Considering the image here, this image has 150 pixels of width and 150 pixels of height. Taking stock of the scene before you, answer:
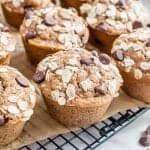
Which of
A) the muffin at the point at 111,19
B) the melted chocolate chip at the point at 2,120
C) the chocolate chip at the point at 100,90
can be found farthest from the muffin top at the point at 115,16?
the melted chocolate chip at the point at 2,120

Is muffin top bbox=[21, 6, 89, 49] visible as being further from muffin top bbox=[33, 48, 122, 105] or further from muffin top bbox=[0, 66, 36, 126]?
muffin top bbox=[0, 66, 36, 126]

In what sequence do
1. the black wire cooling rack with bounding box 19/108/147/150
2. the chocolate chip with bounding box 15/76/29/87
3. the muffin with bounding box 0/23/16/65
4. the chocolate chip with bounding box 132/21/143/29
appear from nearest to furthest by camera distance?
the chocolate chip with bounding box 15/76/29/87 → the black wire cooling rack with bounding box 19/108/147/150 → the muffin with bounding box 0/23/16/65 → the chocolate chip with bounding box 132/21/143/29

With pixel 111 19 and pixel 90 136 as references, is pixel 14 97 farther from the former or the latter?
pixel 111 19

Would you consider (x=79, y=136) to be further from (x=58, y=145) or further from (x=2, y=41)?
(x=2, y=41)

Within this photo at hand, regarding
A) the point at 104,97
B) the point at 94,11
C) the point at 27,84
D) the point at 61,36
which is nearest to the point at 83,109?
the point at 104,97

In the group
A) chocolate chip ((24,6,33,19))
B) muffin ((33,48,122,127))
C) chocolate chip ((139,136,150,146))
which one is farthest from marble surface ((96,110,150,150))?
chocolate chip ((24,6,33,19))

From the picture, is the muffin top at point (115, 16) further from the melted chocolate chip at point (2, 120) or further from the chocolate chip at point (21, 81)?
the melted chocolate chip at point (2, 120)
